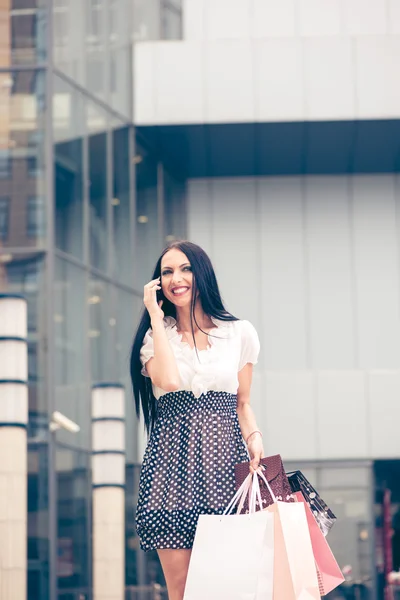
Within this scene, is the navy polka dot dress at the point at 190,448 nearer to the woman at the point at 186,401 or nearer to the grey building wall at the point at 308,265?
the woman at the point at 186,401

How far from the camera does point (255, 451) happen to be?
407 centimetres

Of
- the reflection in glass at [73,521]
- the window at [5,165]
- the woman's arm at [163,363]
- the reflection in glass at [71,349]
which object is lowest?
the reflection in glass at [73,521]

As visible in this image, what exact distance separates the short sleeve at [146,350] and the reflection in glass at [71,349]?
1034 centimetres

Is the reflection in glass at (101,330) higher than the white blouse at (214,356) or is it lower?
higher

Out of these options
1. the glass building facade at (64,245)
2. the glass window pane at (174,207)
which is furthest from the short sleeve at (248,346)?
the glass window pane at (174,207)

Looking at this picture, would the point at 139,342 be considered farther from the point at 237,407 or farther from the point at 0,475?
the point at 0,475

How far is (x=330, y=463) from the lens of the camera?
62.3ft

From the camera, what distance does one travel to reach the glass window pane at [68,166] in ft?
49.8

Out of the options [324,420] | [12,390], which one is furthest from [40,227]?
[324,420]

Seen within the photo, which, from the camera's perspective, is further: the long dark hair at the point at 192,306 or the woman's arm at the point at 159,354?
the long dark hair at the point at 192,306

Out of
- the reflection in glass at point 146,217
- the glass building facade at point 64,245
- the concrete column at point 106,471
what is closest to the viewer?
the glass building facade at point 64,245

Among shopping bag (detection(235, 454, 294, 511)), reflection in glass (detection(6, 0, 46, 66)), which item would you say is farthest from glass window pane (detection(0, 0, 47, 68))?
shopping bag (detection(235, 454, 294, 511))

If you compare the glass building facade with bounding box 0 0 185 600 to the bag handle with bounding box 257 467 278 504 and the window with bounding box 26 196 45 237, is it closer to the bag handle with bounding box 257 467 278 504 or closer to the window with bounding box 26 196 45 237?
the window with bounding box 26 196 45 237

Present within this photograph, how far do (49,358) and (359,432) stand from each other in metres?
6.36
